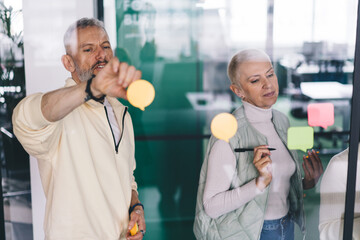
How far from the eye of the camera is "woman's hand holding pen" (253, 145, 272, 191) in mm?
2100

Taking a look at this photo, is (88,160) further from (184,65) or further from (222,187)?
(184,65)

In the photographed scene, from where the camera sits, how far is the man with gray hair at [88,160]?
1569 millimetres

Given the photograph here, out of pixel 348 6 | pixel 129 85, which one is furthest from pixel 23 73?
pixel 348 6

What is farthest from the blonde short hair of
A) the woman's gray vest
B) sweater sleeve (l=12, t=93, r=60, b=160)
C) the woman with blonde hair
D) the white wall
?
sweater sleeve (l=12, t=93, r=60, b=160)

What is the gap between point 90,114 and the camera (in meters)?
1.63

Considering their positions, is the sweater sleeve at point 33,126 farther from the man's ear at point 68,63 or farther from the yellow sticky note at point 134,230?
the yellow sticky note at point 134,230

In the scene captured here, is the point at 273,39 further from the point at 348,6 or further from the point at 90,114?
the point at 90,114

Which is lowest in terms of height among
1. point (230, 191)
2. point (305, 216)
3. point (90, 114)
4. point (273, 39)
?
point (305, 216)

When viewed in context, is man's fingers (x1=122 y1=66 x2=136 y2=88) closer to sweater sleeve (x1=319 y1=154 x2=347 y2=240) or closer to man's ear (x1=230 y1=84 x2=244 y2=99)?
man's ear (x1=230 y1=84 x2=244 y2=99)

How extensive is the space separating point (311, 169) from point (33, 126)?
156 centimetres

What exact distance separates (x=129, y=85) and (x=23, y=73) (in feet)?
3.20

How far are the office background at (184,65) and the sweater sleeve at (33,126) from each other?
56 centimetres

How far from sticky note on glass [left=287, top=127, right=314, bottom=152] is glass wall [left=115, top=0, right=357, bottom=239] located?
0.12ft

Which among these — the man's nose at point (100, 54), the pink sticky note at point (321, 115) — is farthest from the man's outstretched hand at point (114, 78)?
the pink sticky note at point (321, 115)
